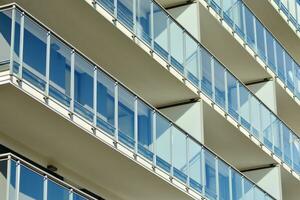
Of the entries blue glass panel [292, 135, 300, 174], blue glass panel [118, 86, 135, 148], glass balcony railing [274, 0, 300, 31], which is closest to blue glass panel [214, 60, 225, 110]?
blue glass panel [292, 135, 300, 174]

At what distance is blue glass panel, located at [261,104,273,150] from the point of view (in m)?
33.0

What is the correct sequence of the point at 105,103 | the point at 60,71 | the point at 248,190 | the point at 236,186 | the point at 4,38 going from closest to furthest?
the point at 4,38, the point at 60,71, the point at 105,103, the point at 236,186, the point at 248,190

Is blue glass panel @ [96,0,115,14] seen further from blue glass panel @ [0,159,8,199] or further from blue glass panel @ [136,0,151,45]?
blue glass panel @ [0,159,8,199]

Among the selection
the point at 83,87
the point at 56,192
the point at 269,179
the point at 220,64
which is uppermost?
the point at 220,64

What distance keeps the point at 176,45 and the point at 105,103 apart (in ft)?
16.8

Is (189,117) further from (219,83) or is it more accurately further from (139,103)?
(139,103)

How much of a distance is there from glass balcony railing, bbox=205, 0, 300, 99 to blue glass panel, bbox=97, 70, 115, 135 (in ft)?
28.2

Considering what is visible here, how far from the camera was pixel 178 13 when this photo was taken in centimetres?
3077

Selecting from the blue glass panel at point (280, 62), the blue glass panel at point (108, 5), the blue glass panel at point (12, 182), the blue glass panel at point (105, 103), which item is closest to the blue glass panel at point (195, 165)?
the blue glass panel at point (105, 103)

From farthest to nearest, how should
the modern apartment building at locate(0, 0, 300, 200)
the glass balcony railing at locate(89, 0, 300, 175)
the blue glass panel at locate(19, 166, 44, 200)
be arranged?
the glass balcony railing at locate(89, 0, 300, 175), the modern apartment building at locate(0, 0, 300, 200), the blue glass panel at locate(19, 166, 44, 200)

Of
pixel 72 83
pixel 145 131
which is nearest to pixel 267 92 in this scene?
pixel 145 131

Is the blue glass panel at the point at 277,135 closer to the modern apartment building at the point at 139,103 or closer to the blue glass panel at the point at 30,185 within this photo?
the modern apartment building at the point at 139,103

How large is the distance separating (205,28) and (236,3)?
6.40 feet

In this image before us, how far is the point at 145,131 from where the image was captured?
82.0 feet
